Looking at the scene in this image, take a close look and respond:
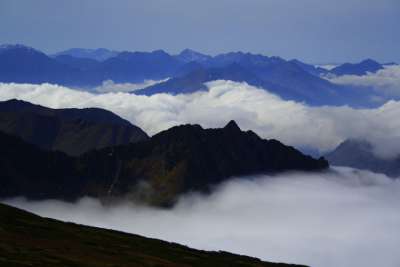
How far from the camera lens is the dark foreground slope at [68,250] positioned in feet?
430

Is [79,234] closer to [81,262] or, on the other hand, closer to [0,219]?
[0,219]

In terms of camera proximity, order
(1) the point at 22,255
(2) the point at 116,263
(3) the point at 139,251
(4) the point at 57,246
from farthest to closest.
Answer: (3) the point at 139,251, (4) the point at 57,246, (2) the point at 116,263, (1) the point at 22,255

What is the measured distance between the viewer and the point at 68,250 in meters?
155

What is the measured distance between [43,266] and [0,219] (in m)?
71.0

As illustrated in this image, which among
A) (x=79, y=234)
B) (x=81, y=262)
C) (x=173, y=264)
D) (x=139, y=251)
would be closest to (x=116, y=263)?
(x=81, y=262)

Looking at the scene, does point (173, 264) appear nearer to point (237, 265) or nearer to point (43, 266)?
point (237, 265)

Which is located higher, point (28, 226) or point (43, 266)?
point (28, 226)

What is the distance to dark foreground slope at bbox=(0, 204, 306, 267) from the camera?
131m

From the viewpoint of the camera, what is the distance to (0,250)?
131000 mm

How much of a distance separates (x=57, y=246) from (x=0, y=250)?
29.6m

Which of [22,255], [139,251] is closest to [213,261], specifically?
[139,251]

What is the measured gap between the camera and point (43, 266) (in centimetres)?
12062

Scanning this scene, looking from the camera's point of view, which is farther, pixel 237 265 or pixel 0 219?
pixel 237 265

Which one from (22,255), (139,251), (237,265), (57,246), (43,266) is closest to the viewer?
(43,266)
